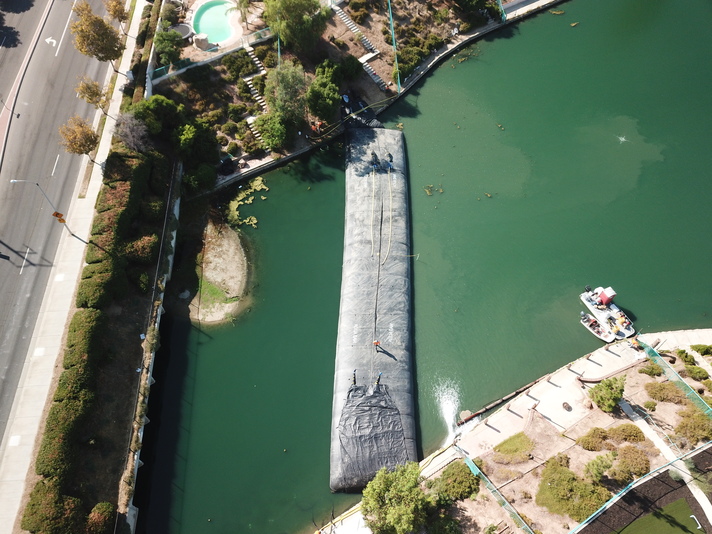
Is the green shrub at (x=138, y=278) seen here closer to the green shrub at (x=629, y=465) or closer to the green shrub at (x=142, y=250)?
the green shrub at (x=142, y=250)

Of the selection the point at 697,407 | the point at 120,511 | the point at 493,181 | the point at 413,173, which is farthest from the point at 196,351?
the point at 697,407

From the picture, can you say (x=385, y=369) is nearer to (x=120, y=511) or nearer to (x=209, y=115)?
(x=120, y=511)

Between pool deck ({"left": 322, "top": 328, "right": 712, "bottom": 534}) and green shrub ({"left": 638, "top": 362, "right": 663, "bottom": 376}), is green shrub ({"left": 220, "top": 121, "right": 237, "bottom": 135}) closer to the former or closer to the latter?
pool deck ({"left": 322, "top": 328, "right": 712, "bottom": 534})

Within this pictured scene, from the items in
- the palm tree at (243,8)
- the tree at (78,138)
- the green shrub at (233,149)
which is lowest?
the green shrub at (233,149)

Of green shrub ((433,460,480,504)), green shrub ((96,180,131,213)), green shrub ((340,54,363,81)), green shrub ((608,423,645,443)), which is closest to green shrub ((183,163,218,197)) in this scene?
green shrub ((96,180,131,213))

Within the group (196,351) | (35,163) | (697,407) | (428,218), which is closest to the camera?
(697,407)

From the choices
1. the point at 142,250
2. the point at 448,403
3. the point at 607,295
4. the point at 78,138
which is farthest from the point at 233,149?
the point at 607,295

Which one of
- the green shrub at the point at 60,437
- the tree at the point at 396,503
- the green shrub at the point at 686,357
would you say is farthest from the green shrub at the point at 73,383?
the green shrub at the point at 686,357
